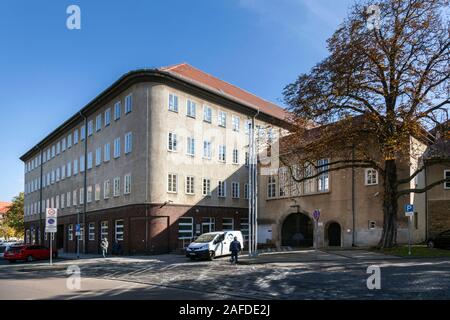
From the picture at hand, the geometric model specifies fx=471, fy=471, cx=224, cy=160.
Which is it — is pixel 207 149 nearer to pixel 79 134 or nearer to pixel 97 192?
pixel 97 192

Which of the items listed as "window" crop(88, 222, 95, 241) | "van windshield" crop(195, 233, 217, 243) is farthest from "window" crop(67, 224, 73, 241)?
"van windshield" crop(195, 233, 217, 243)

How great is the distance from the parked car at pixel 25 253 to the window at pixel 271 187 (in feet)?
68.8

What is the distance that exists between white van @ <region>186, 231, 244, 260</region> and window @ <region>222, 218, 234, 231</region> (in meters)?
13.0

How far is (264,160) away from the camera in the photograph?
47.4 metres

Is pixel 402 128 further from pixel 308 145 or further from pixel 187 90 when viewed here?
pixel 187 90

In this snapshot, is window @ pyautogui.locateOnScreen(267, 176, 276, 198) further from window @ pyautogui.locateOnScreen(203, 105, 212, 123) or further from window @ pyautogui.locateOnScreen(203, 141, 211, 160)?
window @ pyautogui.locateOnScreen(203, 105, 212, 123)

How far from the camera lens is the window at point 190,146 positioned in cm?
4103

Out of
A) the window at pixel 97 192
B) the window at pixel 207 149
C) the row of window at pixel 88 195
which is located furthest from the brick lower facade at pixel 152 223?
the window at pixel 207 149

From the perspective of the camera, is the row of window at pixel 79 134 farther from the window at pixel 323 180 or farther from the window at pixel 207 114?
the window at pixel 323 180

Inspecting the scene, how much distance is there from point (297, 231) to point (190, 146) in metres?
12.5

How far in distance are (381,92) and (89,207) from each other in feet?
103

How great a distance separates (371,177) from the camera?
36.1m

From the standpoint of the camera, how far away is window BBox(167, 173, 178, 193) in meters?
38.6
